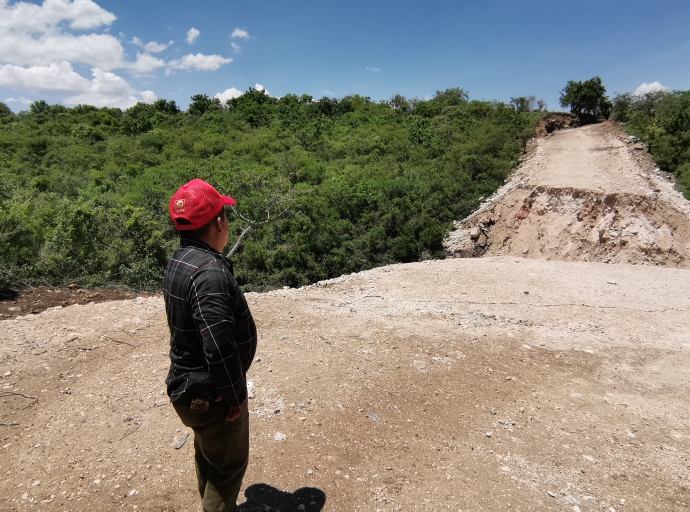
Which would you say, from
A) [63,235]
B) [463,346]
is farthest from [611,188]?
[63,235]

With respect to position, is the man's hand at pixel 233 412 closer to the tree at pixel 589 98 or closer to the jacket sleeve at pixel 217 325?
the jacket sleeve at pixel 217 325

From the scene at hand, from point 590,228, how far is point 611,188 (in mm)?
1365

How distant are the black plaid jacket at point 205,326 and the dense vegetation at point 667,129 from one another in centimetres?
1370

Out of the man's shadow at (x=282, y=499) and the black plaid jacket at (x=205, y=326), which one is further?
the man's shadow at (x=282, y=499)

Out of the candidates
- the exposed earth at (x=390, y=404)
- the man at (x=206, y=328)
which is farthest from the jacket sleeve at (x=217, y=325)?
the exposed earth at (x=390, y=404)

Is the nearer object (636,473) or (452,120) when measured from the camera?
(636,473)

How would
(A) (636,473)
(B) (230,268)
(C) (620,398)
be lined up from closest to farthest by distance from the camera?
(B) (230,268)
(A) (636,473)
(C) (620,398)

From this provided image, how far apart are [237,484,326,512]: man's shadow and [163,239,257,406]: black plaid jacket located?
0.98m

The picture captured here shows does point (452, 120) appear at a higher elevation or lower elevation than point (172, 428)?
higher

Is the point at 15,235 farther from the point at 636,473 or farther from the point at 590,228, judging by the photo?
the point at 590,228

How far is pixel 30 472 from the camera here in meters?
2.62

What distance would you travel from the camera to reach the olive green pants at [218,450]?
1834 millimetres

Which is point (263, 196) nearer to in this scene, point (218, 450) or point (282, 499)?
point (282, 499)

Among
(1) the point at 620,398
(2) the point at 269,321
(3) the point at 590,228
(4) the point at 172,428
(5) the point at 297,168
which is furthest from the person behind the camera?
(5) the point at 297,168
